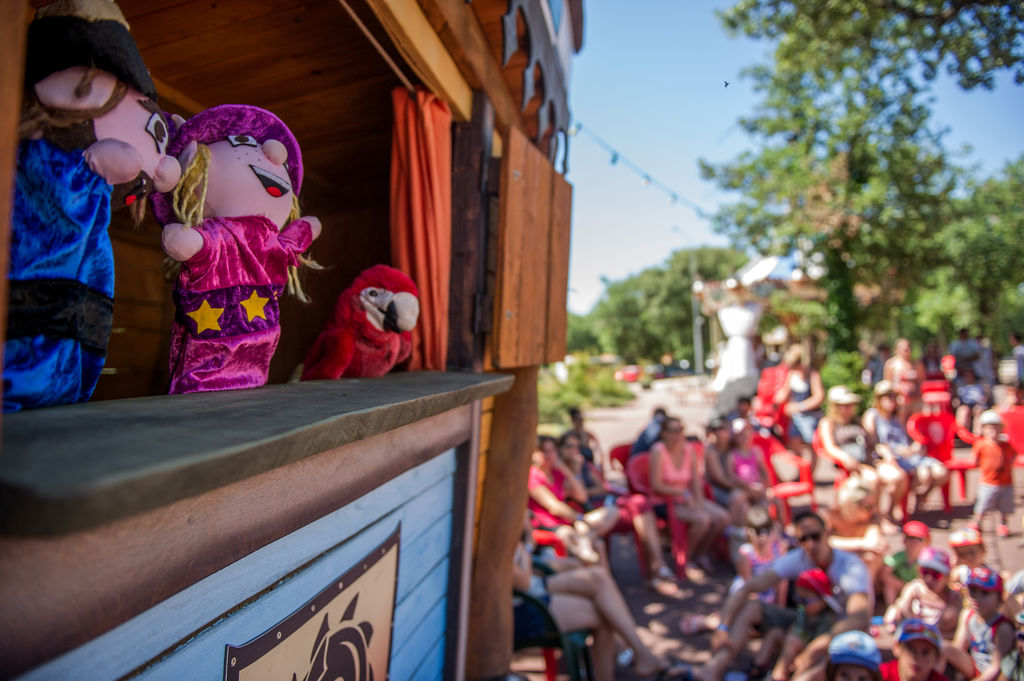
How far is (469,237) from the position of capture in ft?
9.05

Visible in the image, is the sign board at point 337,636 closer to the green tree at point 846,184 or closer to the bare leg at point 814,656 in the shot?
the bare leg at point 814,656

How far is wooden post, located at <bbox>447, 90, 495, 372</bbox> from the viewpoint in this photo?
271 centimetres

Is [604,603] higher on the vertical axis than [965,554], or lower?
lower

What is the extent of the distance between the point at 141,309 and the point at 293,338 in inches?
34.0

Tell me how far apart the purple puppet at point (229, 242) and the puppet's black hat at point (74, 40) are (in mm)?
474

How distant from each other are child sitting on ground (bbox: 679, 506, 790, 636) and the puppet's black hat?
169 inches

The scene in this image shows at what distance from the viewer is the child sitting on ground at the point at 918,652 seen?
2.78 metres

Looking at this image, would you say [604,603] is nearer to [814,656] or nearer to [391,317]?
[814,656]

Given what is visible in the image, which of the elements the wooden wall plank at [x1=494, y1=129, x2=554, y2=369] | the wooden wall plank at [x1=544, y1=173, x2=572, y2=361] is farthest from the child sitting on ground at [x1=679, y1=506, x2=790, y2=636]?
the wooden wall plank at [x1=494, y1=129, x2=554, y2=369]

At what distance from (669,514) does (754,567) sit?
142cm

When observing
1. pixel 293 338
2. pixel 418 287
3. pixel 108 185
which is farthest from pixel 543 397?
pixel 108 185

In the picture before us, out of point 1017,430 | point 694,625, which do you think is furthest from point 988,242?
point 694,625

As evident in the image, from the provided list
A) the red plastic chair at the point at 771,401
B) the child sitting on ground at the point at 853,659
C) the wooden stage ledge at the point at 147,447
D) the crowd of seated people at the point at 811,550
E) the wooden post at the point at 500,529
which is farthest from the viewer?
the red plastic chair at the point at 771,401

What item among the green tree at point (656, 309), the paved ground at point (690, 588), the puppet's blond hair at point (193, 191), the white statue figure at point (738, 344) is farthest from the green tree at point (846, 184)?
the green tree at point (656, 309)
